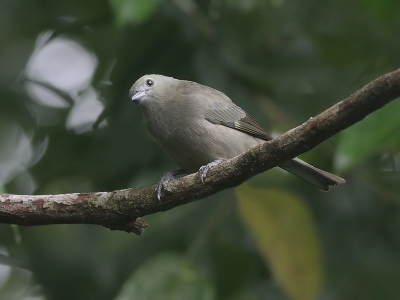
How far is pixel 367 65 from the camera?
16.9ft

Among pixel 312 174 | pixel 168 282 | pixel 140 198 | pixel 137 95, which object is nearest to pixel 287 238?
pixel 312 174

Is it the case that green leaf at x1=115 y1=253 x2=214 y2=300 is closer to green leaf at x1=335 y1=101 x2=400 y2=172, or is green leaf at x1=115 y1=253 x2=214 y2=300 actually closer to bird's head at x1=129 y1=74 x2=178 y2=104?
green leaf at x1=335 y1=101 x2=400 y2=172

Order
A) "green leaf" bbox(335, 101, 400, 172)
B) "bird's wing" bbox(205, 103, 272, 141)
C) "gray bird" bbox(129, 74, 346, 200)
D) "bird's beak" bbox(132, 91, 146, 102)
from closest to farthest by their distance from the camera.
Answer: "green leaf" bbox(335, 101, 400, 172), "gray bird" bbox(129, 74, 346, 200), "bird's wing" bbox(205, 103, 272, 141), "bird's beak" bbox(132, 91, 146, 102)

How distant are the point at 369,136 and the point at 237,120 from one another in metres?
1.47

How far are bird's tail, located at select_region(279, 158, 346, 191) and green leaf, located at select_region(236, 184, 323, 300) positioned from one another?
27 centimetres

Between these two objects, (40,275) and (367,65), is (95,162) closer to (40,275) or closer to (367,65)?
(40,275)

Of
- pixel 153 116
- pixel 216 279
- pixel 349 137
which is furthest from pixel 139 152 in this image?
pixel 349 137

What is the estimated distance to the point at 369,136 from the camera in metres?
3.47

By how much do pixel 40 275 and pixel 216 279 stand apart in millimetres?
1732

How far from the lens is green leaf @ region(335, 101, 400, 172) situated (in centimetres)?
344

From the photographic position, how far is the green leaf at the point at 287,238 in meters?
3.87

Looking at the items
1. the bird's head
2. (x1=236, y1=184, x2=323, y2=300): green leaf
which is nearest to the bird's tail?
(x1=236, y1=184, x2=323, y2=300): green leaf

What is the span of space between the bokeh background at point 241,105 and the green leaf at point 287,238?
13mm

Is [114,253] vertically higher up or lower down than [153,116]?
lower down
